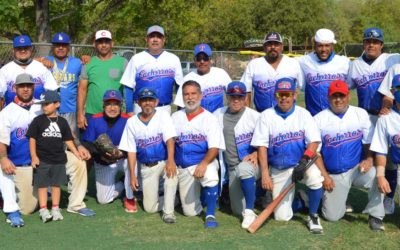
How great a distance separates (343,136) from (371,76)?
3.10ft

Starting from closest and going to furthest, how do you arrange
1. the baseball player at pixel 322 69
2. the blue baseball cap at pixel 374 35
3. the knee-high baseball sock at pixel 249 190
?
the knee-high baseball sock at pixel 249 190 < the blue baseball cap at pixel 374 35 < the baseball player at pixel 322 69

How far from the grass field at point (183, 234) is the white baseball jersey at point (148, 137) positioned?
751 millimetres

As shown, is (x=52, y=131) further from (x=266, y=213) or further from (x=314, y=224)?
(x=314, y=224)

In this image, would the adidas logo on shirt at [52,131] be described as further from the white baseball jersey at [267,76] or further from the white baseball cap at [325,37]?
the white baseball cap at [325,37]

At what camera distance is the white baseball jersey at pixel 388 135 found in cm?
518

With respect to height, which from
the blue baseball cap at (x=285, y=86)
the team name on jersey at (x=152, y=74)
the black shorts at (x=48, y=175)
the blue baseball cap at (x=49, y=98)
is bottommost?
the black shorts at (x=48, y=175)

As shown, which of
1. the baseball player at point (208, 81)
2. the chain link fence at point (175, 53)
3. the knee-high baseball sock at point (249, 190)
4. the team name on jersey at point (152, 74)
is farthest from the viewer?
the chain link fence at point (175, 53)

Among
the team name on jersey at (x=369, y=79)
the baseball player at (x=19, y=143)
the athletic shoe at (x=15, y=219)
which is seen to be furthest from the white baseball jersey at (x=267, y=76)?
the athletic shoe at (x=15, y=219)

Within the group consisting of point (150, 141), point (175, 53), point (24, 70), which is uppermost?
point (175, 53)

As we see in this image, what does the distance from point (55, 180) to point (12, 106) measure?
3.42ft

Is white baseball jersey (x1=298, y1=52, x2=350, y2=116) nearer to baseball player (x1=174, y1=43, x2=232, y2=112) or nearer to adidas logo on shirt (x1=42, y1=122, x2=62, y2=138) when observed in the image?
baseball player (x1=174, y1=43, x2=232, y2=112)

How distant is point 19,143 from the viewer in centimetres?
577

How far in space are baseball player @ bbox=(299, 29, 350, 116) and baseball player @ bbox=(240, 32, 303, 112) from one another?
0.17 metres

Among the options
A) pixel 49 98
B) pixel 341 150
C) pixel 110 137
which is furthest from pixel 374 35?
pixel 49 98
